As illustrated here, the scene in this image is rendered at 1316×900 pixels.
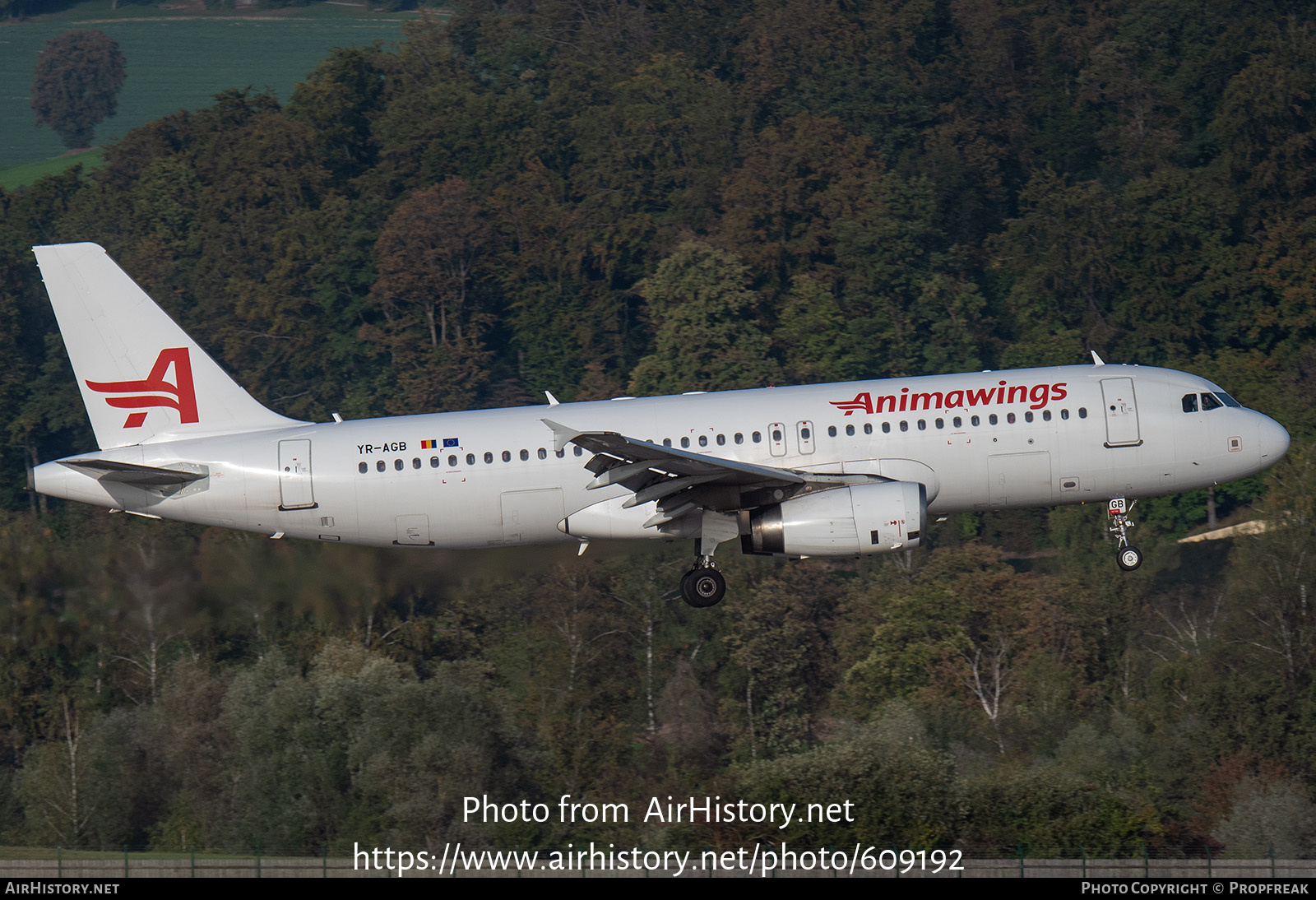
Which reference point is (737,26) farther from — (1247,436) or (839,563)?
(1247,436)

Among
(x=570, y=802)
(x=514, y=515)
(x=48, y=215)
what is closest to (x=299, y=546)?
(x=514, y=515)

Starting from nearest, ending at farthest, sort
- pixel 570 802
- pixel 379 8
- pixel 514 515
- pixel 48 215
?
1. pixel 514 515
2. pixel 570 802
3. pixel 48 215
4. pixel 379 8

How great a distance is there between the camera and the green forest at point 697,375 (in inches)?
2199

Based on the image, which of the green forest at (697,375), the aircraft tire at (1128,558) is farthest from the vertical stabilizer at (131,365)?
the aircraft tire at (1128,558)

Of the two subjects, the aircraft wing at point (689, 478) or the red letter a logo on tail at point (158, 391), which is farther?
the red letter a logo on tail at point (158, 391)

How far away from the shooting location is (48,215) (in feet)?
390

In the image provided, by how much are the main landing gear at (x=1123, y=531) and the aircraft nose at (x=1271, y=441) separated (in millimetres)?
2922

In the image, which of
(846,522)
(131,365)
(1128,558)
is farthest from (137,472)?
(1128,558)

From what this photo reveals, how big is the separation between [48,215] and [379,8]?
61.4 m

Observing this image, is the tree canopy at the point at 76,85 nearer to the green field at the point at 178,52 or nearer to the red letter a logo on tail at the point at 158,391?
the green field at the point at 178,52

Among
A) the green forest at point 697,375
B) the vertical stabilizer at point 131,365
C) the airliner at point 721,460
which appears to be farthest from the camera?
the green forest at point 697,375

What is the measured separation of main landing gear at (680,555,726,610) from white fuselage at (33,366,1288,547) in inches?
42.6

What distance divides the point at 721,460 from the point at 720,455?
880 millimetres

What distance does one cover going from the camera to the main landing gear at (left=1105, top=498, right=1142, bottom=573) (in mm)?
37031
